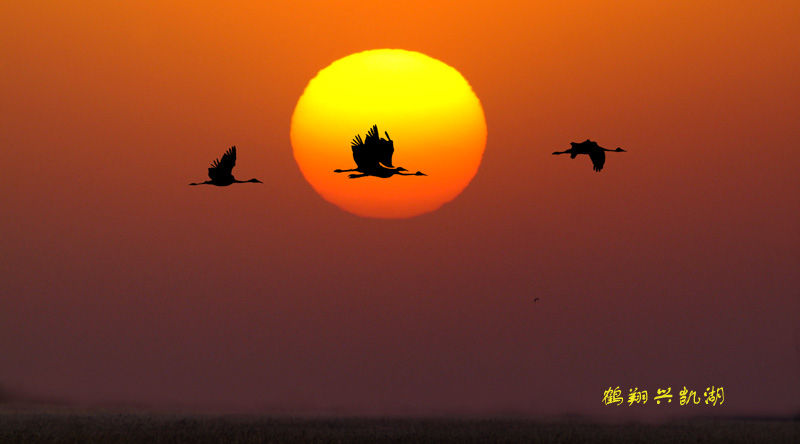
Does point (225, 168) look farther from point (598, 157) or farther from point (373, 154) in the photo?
point (598, 157)

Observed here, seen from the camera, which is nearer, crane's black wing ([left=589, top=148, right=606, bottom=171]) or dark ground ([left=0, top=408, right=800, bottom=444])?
crane's black wing ([left=589, top=148, right=606, bottom=171])

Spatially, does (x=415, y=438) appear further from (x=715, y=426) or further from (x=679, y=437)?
(x=715, y=426)

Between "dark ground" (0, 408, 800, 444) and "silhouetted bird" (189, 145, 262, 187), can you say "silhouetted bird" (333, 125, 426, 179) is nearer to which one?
"silhouetted bird" (189, 145, 262, 187)

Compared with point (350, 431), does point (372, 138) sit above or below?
above

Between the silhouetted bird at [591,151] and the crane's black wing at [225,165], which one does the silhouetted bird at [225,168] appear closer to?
the crane's black wing at [225,165]

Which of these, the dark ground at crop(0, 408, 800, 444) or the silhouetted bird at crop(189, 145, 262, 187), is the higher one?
the silhouetted bird at crop(189, 145, 262, 187)

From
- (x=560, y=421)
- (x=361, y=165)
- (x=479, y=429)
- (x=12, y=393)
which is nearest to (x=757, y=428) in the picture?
(x=560, y=421)

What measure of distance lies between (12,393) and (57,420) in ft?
43.5

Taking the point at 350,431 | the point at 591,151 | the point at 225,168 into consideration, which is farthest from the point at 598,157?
the point at 350,431

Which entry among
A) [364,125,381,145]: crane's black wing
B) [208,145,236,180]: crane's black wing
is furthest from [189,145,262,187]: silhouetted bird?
[364,125,381,145]: crane's black wing

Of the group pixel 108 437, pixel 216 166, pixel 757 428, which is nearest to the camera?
pixel 216 166

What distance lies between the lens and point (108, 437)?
31.9m

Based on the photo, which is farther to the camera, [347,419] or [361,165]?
[347,419]

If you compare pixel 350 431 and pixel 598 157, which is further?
pixel 350 431
